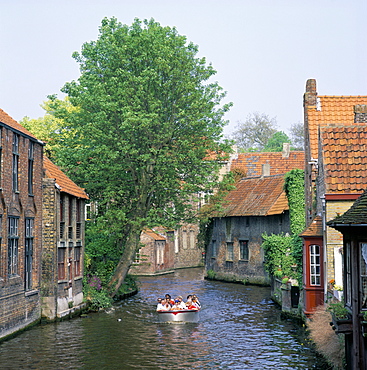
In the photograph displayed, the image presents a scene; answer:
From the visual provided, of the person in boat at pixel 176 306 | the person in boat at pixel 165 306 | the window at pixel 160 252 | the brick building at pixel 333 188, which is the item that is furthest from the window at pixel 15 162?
the window at pixel 160 252

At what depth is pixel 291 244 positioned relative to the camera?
97.7ft

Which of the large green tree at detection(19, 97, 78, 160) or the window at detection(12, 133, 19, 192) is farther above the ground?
the large green tree at detection(19, 97, 78, 160)

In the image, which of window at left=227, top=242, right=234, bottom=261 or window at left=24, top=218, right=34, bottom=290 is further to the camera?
window at left=227, top=242, right=234, bottom=261

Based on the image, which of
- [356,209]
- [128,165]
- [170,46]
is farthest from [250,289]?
[356,209]

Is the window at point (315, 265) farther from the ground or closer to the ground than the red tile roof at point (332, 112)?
closer to the ground

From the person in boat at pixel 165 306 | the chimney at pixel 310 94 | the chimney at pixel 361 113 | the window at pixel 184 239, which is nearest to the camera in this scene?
the chimney at pixel 361 113

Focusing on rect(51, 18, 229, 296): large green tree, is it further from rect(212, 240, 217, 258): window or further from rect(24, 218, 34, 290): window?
rect(212, 240, 217, 258): window

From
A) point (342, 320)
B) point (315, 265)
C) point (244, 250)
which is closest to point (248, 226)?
point (244, 250)

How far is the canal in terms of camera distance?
818 inches

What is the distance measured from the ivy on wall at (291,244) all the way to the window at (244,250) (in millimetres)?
13494

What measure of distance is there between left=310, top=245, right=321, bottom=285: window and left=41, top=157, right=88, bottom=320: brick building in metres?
Answer: 10.9

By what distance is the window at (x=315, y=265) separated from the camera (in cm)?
2617

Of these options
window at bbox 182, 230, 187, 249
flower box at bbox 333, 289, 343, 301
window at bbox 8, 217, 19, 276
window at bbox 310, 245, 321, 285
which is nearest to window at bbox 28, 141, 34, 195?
window at bbox 8, 217, 19, 276

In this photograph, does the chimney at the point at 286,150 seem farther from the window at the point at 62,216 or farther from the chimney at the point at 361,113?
the chimney at the point at 361,113
